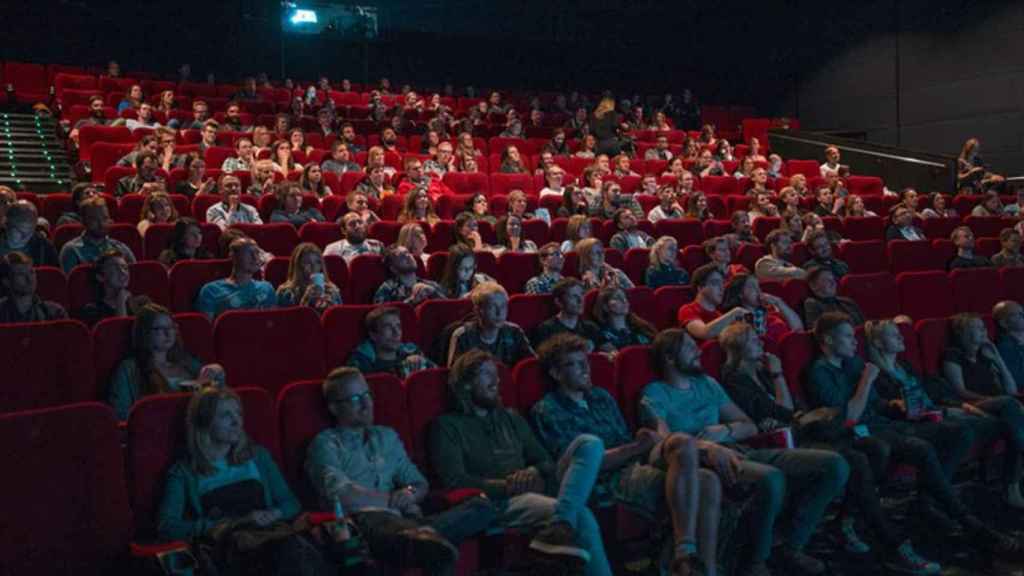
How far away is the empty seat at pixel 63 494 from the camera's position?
3.71 ft

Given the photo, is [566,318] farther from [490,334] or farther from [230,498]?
[230,498]

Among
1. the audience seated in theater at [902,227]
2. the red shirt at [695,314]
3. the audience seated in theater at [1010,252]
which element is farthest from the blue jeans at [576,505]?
the audience seated in theater at [902,227]

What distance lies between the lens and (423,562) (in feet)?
3.96

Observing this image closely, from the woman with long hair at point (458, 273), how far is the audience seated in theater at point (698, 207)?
4.46ft

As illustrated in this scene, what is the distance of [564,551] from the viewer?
129 cm

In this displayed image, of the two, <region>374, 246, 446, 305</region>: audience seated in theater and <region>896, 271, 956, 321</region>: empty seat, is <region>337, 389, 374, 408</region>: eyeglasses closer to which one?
<region>374, 246, 446, 305</region>: audience seated in theater

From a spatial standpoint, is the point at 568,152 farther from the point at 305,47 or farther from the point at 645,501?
the point at 645,501

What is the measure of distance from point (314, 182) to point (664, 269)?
4.09 ft

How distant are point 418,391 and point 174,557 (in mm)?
514

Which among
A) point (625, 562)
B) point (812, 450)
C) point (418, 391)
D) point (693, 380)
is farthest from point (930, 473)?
point (418, 391)

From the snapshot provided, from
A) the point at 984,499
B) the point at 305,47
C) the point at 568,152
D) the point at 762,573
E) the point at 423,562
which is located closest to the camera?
the point at 423,562

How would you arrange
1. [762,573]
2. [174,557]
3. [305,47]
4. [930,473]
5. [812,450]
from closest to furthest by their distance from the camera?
1. [174,557]
2. [762,573]
3. [812,450]
4. [930,473]
5. [305,47]

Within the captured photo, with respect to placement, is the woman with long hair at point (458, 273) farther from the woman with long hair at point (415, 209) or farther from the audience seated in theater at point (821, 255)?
the audience seated in theater at point (821, 255)

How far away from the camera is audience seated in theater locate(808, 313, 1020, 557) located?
1652 millimetres
